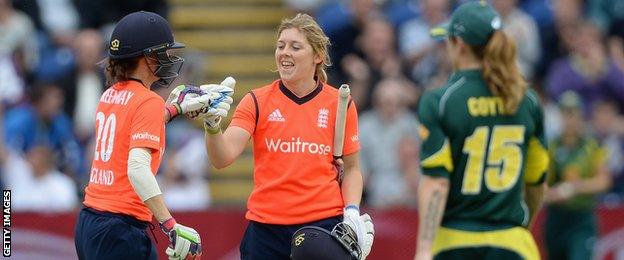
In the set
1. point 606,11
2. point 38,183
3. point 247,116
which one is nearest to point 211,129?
point 247,116

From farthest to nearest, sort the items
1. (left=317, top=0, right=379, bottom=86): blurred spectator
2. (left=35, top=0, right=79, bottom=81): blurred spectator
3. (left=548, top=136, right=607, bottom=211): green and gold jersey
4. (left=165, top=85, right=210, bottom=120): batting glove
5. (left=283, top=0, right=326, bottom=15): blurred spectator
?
(left=283, top=0, right=326, bottom=15): blurred spectator, (left=317, top=0, right=379, bottom=86): blurred spectator, (left=35, top=0, right=79, bottom=81): blurred spectator, (left=548, top=136, right=607, bottom=211): green and gold jersey, (left=165, top=85, right=210, bottom=120): batting glove

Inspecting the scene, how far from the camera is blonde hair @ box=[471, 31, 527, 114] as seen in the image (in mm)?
7051

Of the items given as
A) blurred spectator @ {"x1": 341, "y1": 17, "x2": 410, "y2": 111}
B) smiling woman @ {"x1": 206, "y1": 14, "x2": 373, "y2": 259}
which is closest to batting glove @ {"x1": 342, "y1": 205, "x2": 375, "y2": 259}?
smiling woman @ {"x1": 206, "y1": 14, "x2": 373, "y2": 259}

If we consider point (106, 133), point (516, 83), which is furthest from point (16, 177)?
point (516, 83)

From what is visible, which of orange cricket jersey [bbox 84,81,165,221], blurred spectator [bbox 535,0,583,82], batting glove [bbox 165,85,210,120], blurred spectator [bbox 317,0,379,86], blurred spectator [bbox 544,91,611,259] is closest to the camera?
orange cricket jersey [bbox 84,81,165,221]

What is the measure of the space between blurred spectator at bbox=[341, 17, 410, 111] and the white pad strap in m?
6.75

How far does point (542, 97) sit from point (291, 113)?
729cm

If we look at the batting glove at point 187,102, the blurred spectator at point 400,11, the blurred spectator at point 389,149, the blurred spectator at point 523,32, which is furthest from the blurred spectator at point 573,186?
the batting glove at point 187,102

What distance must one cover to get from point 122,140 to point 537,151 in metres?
2.24

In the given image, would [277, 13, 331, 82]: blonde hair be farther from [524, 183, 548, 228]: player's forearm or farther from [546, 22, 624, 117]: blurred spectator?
[546, 22, 624, 117]: blurred spectator

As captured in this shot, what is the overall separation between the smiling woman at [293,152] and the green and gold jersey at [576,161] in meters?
5.57

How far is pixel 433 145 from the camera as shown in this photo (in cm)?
698

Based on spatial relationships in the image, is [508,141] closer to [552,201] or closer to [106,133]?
[106,133]

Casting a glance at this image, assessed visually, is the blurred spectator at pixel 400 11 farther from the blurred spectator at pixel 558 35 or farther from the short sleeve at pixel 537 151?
the short sleeve at pixel 537 151
